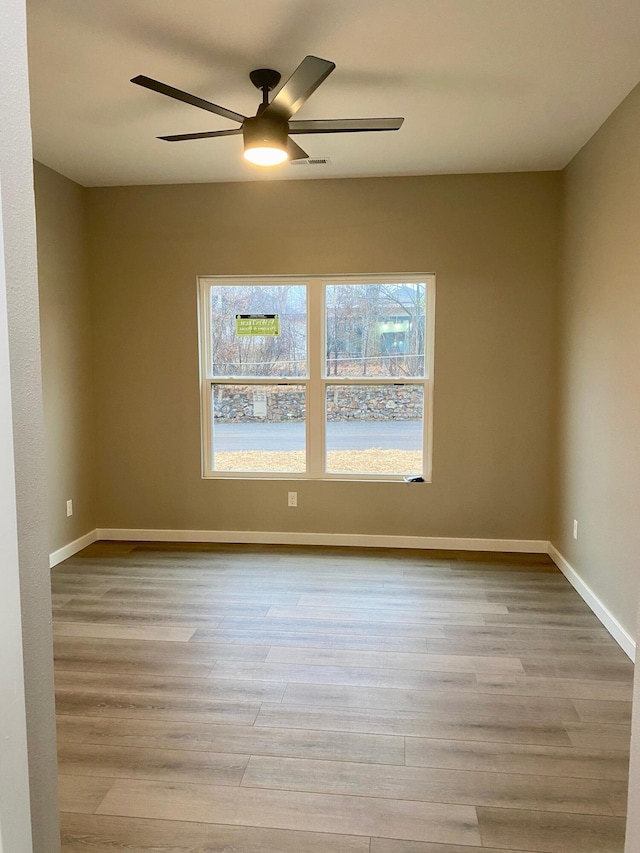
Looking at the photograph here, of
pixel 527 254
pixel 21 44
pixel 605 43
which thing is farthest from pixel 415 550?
pixel 21 44

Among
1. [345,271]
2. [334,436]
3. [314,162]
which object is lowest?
[334,436]

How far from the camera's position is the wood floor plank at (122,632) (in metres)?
2.98

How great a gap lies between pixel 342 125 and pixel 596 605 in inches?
114

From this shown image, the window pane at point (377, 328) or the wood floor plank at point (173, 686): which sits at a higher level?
the window pane at point (377, 328)

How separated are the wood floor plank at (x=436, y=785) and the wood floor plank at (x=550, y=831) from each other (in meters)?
0.03

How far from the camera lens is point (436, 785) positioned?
76.4 inches

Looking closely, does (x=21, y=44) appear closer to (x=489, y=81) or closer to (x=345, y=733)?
(x=345, y=733)

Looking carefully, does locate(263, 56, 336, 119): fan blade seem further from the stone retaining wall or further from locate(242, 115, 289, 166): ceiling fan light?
the stone retaining wall

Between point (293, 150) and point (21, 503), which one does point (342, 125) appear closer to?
point (293, 150)

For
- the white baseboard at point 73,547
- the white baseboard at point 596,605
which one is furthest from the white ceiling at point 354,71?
the white baseboard at point 73,547

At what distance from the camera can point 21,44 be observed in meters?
0.94

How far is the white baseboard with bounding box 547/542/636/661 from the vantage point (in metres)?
2.82

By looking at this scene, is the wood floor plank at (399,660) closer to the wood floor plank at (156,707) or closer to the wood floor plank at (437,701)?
the wood floor plank at (437,701)

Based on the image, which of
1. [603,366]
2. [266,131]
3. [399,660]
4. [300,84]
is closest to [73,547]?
[399,660]
